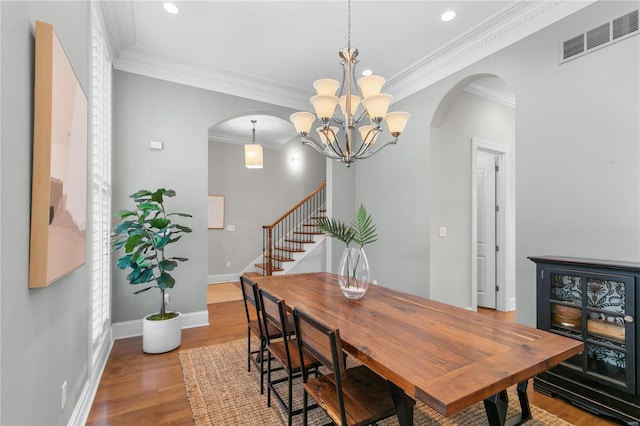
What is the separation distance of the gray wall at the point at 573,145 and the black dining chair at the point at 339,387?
1986 millimetres

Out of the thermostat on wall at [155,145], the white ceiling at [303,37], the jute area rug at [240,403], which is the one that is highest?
the white ceiling at [303,37]

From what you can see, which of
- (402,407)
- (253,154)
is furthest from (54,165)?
(253,154)

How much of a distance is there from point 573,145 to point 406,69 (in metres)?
2.10

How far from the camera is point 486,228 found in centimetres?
471

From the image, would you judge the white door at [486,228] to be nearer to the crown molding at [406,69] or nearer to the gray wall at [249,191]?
the crown molding at [406,69]

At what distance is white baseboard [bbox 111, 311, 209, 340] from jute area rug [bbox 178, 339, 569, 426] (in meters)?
0.96

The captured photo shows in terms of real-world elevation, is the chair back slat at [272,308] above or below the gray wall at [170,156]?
below

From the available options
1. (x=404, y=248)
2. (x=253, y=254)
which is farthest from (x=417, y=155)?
(x=253, y=254)

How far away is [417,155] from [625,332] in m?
2.65

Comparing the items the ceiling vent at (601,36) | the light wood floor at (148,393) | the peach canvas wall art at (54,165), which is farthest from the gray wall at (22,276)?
the ceiling vent at (601,36)

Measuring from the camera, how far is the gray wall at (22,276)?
3.46ft

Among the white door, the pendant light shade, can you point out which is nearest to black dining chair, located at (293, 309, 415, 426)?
the white door

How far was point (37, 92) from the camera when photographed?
1.26 m

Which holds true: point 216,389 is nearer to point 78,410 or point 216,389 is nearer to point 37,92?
point 78,410
